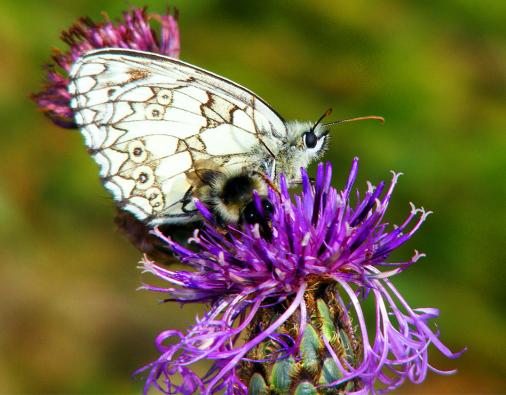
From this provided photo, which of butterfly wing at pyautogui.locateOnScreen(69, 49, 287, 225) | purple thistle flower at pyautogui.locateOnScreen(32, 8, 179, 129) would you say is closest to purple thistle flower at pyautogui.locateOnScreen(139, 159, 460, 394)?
butterfly wing at pyautogui.locateOnScreen(69, 49, 287, 225)

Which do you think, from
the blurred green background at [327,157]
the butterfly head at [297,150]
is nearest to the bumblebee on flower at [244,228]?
the butterfly head at [297,150]

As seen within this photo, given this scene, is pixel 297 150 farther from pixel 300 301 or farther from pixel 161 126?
pixel 300 301

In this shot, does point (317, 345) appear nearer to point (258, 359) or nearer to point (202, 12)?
point (258, 359)

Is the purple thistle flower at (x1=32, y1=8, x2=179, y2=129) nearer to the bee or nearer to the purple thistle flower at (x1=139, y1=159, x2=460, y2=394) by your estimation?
the bee

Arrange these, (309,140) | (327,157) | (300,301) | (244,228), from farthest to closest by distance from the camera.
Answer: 1. (327,157)
2. (309,140)
3. (244,228)
4. (300,301)

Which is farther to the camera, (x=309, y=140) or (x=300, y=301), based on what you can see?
(x=309, y=140)

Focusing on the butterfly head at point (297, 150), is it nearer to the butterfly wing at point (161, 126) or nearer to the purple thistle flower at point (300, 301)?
the butterfly wing at point (161, 126)

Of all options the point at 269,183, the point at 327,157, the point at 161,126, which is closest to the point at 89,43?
the point at 161,126
